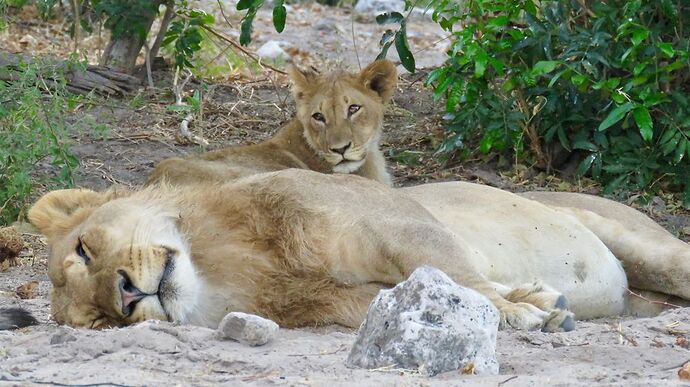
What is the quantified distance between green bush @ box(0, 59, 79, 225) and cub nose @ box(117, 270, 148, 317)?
2.69 meters

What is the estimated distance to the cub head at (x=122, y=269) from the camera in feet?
12.6

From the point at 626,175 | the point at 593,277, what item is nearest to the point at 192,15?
the point at 626,175

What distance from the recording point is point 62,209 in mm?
4574

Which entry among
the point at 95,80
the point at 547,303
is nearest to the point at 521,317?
the point at 547,303

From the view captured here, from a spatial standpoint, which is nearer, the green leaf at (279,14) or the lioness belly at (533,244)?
the lioness belly at (533,244)

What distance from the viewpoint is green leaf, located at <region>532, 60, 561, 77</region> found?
275 inches

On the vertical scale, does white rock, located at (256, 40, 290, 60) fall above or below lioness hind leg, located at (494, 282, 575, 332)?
above

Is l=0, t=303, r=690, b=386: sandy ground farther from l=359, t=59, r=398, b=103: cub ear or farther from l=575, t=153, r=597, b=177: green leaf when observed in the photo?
l=359, t=59, r=398, b=103: cub ear

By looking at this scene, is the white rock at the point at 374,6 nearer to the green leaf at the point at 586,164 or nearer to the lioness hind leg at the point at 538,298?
the green leaf at the point at 586,164

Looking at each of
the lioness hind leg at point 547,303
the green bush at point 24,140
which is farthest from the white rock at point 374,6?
the lioness hind leg at point 547,303

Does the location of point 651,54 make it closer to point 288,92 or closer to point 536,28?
point 536,28

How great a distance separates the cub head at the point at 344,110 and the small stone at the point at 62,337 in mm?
3980

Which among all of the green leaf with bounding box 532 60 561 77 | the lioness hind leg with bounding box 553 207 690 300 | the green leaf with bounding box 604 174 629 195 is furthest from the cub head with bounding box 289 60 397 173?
the lioness hind leg with bounding box 553 207 690 300

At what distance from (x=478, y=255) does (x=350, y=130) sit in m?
3.04
